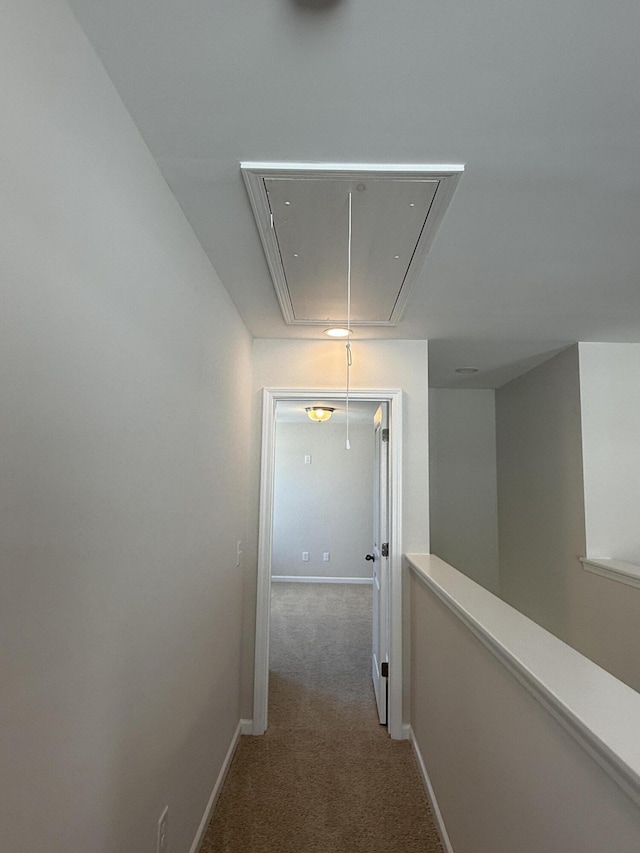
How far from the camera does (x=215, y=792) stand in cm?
233

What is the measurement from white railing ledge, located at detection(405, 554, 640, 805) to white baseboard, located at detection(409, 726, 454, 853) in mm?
973

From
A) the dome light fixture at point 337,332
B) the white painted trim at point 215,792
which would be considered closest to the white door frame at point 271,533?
the white painted trim at point 215,792

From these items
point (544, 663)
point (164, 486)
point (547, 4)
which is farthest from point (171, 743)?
point (547, 4)

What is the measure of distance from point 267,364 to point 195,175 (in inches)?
70.1

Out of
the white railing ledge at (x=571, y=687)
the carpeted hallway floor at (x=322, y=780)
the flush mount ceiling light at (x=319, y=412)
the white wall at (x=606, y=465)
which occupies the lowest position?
the carpeted hallway floor at (x=322, y=780)

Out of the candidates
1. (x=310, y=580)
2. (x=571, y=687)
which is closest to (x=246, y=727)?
(x=571, y=687)

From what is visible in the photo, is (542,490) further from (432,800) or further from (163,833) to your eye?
(163,833)

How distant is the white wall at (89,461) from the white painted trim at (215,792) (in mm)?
132

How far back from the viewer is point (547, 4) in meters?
0.94

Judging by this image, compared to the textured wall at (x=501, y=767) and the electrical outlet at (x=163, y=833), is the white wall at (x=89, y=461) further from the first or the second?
the textured wall at (x=501, y=767)

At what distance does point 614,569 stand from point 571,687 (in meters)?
2.17

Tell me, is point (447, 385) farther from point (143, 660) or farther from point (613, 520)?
point (143, 660)

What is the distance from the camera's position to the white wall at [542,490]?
340 centimetres

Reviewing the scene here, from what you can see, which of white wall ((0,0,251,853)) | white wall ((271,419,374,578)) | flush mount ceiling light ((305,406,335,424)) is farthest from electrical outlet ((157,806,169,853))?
white wall ((271,419,374,578))
